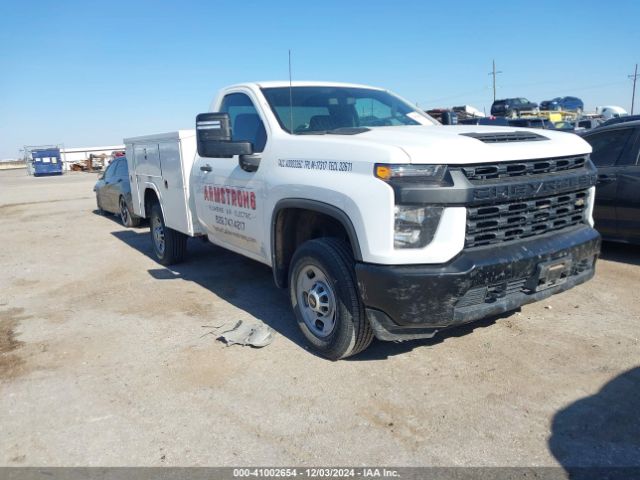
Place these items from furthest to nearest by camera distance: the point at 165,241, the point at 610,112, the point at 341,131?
the point at 610,112
the point at 165,241
the point at 341,131

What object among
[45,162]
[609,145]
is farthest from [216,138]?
[45,162]

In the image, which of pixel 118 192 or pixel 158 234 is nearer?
pixel 158 234

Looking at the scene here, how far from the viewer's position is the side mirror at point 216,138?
4152mm

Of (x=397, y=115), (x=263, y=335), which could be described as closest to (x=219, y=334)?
(x=263, y=335)

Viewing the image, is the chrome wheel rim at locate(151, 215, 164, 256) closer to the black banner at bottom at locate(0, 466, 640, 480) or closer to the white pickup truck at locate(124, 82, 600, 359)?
the white pickup truck at locate(124, 82, 600, 359)

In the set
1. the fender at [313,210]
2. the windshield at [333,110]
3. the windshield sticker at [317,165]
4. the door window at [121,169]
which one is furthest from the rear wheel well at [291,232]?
the door window at [121,169]

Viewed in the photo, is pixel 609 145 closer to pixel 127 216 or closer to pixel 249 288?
pixel 249 288

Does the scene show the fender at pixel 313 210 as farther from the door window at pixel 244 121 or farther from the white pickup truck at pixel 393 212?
the door window at pixel 244 121

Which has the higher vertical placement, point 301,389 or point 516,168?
point 516,168

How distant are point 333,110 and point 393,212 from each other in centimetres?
194

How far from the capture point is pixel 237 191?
4.80 m

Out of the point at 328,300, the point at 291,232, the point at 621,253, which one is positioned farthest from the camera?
the point at 621,253

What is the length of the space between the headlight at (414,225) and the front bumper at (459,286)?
0.50 feet

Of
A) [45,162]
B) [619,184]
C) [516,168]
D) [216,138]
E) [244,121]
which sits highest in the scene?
[244,121]
